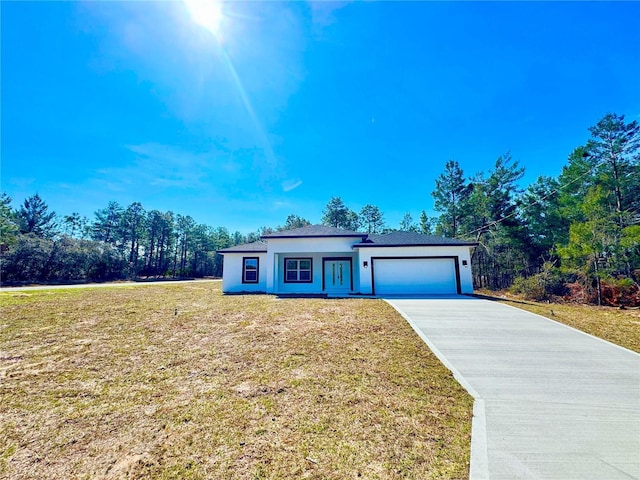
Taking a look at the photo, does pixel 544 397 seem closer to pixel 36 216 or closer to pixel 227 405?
pixel 227 405

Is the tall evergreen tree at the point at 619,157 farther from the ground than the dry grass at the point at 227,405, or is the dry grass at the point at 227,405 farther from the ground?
the tall evergreen tree at the point at 619,157

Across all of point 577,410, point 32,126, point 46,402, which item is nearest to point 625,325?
point 577,410

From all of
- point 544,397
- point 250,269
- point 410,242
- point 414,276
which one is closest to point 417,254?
point 410,242

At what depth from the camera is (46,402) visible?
3414mm

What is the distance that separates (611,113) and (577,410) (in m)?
22.5

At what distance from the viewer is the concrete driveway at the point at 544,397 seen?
2.44m

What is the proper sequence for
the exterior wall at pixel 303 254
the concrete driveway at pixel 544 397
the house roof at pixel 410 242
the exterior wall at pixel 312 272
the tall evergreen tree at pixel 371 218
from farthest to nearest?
the tall evergreen tree at pixel 371 218 < the exterior wall at pixel 312 272 < the exterior wall at pixel 303 254 < the house roof at pixel 410 242 < the concrete driveway at pixel 544 397

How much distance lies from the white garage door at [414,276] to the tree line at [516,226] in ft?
22.4

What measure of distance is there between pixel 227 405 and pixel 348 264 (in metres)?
12.6

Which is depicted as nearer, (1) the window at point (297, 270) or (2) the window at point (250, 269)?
(1) the window at point (297, 270)

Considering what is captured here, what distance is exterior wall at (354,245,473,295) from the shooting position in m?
13.3

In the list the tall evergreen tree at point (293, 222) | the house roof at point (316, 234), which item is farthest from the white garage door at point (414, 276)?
the tall evergreen tree at point (293, 222)

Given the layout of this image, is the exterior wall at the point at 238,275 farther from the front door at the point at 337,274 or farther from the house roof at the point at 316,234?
the front door at the point at 337,274

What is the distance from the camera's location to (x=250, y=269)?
16.0 metres
